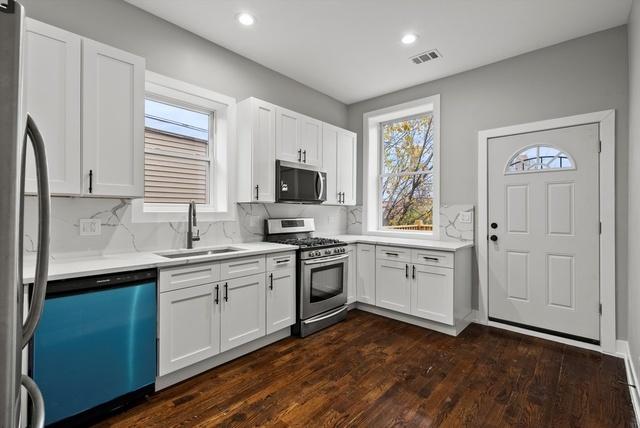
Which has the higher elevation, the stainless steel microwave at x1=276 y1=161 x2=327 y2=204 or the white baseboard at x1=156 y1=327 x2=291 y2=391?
the stainless steel microwave at x1=276 y1=161 x2=327 y2=204

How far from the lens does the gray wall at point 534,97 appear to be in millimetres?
2793

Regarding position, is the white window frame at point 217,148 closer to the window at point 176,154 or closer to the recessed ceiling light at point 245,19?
the window at point 176,154

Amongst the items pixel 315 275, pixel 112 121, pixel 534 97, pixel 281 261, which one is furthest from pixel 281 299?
pixel 534 97

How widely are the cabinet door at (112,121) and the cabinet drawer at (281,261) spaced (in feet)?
3.94

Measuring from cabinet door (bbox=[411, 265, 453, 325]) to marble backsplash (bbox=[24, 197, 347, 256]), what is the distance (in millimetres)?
1813

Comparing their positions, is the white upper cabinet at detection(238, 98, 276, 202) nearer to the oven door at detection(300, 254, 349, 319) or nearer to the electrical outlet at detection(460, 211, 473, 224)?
the oven door at detection(300, 254, 349, 319)

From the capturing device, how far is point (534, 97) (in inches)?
128

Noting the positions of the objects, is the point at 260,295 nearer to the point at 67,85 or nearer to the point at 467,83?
the point at 67,85

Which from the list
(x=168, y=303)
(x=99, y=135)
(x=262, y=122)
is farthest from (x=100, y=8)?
(x=168, y=303)

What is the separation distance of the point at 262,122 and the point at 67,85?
161 cm

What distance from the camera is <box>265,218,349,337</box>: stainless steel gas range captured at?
318 cm

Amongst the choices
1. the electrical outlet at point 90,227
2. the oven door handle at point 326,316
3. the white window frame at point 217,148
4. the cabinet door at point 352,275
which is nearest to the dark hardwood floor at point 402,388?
the oven door handle at point 326,316

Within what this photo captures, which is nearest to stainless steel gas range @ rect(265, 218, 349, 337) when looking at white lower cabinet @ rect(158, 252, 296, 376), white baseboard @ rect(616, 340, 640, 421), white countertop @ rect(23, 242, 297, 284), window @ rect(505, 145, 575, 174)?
white lower cabinet @ rect(158, 252, 296, 376)

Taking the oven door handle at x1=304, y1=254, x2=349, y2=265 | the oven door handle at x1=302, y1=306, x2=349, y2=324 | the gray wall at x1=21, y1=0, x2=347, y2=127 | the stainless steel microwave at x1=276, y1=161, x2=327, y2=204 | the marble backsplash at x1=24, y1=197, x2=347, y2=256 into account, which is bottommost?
the oven door handle at x1=302, y1=306, x2=349, y2=324
